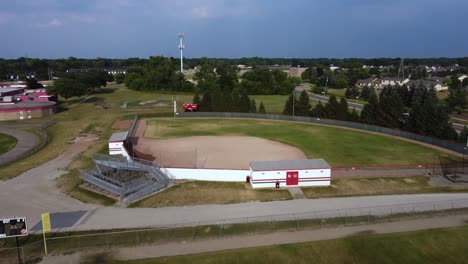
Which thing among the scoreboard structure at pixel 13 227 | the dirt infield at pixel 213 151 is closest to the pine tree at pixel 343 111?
the dirt infield at pixel 213 151

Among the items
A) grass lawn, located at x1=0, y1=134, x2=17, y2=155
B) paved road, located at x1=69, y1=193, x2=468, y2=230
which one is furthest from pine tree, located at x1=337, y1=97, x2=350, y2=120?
grass lawn, located at x1=0, y1=134, x2=17, y2=155

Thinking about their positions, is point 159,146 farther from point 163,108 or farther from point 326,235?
point 163,108

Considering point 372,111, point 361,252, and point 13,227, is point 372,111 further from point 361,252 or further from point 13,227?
point 13,227

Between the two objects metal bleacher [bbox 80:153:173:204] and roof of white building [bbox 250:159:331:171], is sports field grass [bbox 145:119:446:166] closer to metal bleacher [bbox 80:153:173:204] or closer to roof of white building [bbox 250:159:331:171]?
roof of white building [bbox 250:159:331:171]

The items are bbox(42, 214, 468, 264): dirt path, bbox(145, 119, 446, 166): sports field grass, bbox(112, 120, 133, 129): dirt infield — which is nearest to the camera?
bbox(42, 214, 468, 264): dirt path

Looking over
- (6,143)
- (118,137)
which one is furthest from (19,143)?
(118,137)
